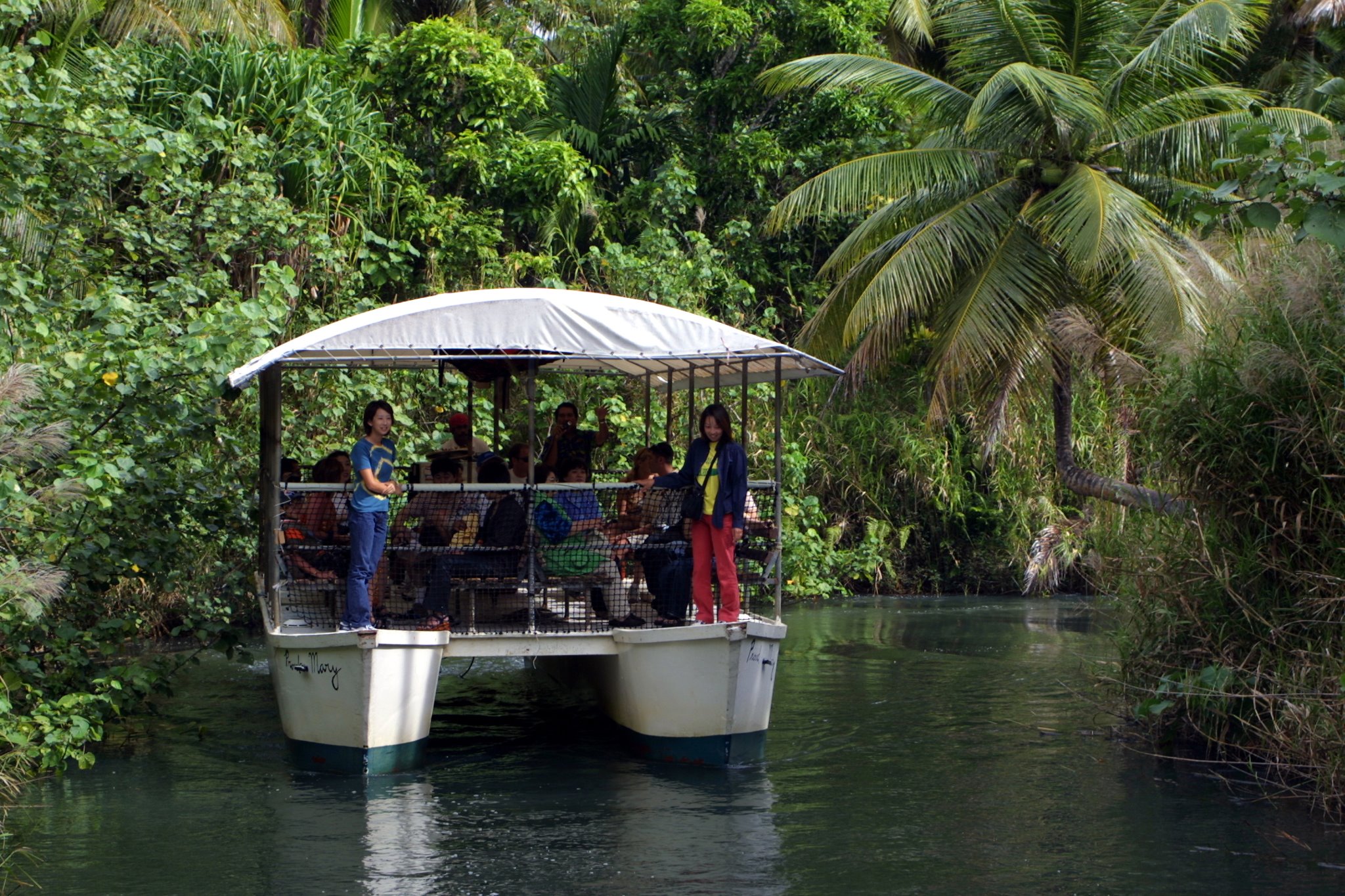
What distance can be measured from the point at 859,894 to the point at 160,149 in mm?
7372

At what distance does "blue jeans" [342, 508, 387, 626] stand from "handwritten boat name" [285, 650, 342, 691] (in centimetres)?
32

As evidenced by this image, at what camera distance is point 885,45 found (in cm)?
2397

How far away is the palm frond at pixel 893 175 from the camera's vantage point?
14.9m

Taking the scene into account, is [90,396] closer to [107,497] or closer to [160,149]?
[107,497]

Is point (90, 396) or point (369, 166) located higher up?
point (369, 166)

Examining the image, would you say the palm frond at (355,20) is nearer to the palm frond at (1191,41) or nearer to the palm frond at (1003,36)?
the palm frond at (1003,36)

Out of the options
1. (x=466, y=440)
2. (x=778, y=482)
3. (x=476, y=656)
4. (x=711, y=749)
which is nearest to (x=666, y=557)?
(x=778, y=482)

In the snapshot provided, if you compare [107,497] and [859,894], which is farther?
[107,497]

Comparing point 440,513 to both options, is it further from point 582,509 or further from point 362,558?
point 582,509

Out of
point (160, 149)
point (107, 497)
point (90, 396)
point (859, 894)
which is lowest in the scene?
point (859, 894)

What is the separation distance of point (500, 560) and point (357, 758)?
159 centimetres

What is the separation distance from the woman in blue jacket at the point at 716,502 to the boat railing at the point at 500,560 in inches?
6.7

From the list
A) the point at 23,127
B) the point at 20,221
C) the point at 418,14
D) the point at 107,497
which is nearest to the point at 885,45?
the point at 418,14

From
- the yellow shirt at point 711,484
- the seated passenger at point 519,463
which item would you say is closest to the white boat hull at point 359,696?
the yellow shirt at point 711,484
